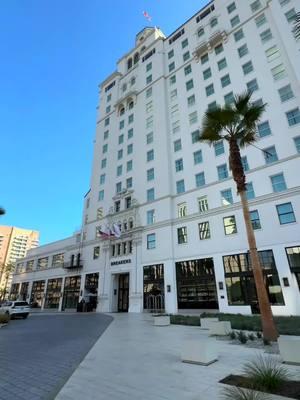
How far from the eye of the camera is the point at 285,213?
22.0 metres

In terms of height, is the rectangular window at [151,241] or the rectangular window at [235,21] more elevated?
the rectangular window at [235,21]

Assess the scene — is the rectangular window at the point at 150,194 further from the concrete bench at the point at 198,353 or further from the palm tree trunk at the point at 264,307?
the concrete bench at the point at 198,353

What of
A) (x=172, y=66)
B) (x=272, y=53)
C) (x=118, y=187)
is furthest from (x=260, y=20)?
(x=118, y=187)

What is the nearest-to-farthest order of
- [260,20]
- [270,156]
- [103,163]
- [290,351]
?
[290,351] < [270,156] < [260,20] < [103,163]

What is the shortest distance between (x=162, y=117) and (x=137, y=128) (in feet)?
17.6

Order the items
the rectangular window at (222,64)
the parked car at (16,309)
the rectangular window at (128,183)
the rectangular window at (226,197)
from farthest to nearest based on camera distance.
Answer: the rectangular window at (128,183)
the rectangular window at (222,64)
the rectangular window at (226,197)
the parked car at (16,309)

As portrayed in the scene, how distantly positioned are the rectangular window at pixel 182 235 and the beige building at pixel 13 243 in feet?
264

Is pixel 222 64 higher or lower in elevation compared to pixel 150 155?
higher

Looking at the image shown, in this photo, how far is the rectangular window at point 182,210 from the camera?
29447 mm

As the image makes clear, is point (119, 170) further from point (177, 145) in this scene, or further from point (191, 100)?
point (191, 100)

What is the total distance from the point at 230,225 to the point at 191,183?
726cm

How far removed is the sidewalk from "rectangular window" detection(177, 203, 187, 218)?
20.1 m

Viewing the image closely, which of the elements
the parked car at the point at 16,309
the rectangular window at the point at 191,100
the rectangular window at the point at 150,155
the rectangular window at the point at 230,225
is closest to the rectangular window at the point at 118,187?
the rectangular window at the point at 150,155

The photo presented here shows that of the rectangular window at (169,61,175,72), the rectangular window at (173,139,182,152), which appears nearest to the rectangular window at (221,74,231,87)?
the rectangular window at (173,139,182,152)
